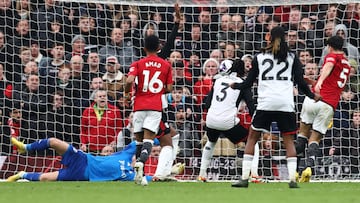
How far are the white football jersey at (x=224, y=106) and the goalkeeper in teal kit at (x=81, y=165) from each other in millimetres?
1276

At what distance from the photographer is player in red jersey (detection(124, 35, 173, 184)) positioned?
45.4ft

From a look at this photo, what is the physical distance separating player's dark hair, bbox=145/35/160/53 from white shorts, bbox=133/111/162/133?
34.8 inches

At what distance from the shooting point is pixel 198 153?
1741 centimetres

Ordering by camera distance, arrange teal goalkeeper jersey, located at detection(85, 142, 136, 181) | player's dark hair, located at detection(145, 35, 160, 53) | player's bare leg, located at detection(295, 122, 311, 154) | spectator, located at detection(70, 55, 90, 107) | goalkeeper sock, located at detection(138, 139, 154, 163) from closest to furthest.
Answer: goalkeeper sock, located at detection(138, 139, 154, 163) < player's dark hair, located at detection(145, 35, 160, 53) < teal goalkeeper jersey, located at detection(85, 142, 136, 181) < player's bare leg, located at detection(295, 122, 311, 154) < spectator, located at detection(70, 55, 90, 107)

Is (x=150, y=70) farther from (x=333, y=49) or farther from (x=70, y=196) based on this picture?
(x=70, y=196)

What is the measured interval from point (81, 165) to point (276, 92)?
376cm

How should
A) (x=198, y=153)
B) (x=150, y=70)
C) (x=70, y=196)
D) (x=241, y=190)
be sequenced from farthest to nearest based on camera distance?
(x=198, y=153) → (x=150, y=70) → (x=241, y=190) → (x=70, y=196)

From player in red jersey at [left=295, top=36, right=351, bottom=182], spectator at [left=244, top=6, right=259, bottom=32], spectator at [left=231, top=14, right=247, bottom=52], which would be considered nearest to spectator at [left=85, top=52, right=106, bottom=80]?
spectator at [left=231, top=14, right=247, bottom=52]

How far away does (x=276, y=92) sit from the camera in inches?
474

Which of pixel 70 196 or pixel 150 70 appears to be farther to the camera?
pixel 150 70

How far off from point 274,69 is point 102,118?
5.81 m

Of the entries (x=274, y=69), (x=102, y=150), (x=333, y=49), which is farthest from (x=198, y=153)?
(x=274, y=69)

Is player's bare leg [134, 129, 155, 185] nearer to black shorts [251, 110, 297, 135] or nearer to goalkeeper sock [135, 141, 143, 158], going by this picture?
goalkeeper sock [135, 141, 143, 158]

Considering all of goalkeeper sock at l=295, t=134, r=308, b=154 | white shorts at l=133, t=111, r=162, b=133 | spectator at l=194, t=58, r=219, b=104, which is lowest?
goalkeeper sock at l=295, t=134, r=308, b=154
